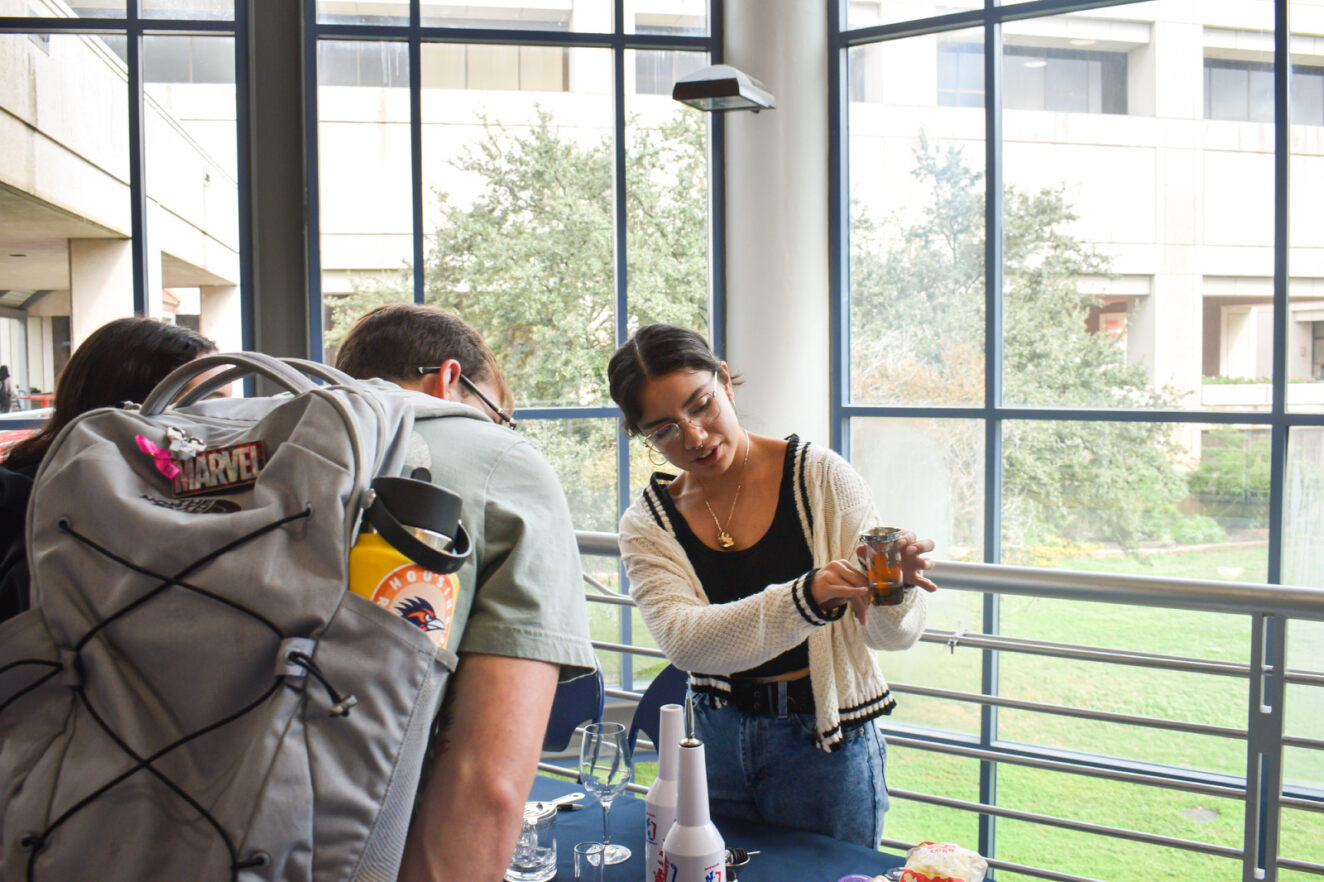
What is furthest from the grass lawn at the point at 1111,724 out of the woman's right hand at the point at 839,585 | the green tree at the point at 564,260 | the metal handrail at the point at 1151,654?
the woman's right hand at the point at 839,585

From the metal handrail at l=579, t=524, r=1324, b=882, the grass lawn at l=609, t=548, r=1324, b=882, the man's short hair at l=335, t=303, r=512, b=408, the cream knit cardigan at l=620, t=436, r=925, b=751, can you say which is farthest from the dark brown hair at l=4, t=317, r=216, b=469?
the grass lawn at l=609, t=548, r=1324, b=882

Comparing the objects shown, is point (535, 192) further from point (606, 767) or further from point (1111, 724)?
point (1111, 724)

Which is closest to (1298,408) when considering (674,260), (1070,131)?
(1070,131)

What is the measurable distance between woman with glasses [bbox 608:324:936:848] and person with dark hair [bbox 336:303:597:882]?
2.46 ft

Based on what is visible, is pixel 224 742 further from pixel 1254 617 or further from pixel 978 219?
pixel 978 219

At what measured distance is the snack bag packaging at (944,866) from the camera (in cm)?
122

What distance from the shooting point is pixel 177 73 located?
4148 mm

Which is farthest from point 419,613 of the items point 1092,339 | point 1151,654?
point 1092,339

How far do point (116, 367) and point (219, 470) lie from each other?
3.59 feet

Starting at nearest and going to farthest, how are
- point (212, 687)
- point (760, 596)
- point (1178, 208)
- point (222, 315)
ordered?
point (212, 687) < point (760, 596) < point (1178, 208) < point (222, 315)

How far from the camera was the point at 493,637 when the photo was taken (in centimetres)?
91

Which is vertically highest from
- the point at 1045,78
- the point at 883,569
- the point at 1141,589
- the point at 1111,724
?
the point at 1045,78

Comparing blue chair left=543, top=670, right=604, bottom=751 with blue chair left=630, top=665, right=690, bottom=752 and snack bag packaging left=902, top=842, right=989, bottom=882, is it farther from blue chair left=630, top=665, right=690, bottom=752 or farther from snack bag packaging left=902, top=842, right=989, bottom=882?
snack bag packaging left=902, top=842, right=989, bottom=882

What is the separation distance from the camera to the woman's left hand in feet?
5.17
